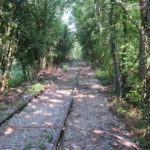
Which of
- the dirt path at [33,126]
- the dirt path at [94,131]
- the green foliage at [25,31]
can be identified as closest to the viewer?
the dirt path at [33,126]

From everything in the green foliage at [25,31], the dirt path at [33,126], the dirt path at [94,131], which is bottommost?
the dirt path at [94,131]

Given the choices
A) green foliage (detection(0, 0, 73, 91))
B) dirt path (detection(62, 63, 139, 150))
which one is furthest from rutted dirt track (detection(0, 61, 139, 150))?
green foliage (detection(0, 0, 73, 91))

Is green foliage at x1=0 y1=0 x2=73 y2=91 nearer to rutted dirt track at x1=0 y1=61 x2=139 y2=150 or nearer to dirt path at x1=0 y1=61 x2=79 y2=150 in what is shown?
dirt path at x1=0 y1=61 x2=79 y2=150

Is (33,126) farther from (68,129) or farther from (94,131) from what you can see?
(94,131)

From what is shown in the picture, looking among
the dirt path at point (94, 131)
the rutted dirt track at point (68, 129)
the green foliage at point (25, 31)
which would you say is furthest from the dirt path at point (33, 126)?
the green foliage at point (25, 31)

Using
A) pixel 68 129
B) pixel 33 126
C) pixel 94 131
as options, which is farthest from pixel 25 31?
pixel 94 131

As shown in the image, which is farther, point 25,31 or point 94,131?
point 25,31

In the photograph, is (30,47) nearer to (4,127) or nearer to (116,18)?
(116,18)

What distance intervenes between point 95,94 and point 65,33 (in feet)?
65.9

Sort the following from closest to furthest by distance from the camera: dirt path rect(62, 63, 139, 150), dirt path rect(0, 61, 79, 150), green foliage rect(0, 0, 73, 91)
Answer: dirt path rect(0, 61, 79, 150) < dirt path rect(62, 63, 139, 150) < green foliage rect(0, 0, 73, 91)

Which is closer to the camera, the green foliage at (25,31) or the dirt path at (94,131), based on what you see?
the dirt path at (94,131)

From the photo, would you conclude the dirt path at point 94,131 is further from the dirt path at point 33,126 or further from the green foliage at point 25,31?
the green foliage at point 25,31

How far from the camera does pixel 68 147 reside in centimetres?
439

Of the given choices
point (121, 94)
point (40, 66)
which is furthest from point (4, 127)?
point (40, 66)
